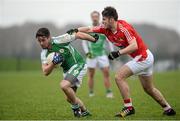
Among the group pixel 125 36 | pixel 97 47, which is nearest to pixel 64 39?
pixel 125 36

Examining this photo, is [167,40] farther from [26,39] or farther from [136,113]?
[136,113]

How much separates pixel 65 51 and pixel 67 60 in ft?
0.63

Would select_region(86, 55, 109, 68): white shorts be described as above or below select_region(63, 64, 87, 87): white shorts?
below

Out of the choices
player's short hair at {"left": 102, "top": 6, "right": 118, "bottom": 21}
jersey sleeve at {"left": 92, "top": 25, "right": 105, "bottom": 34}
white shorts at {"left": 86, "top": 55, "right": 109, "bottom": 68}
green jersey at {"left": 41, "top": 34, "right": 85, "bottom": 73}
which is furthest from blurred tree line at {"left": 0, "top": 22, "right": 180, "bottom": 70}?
player's short hair at {"left": 102, "top": 6, "right": 118, "bottom": 21}

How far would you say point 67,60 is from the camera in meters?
11.0

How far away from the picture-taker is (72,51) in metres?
11.0

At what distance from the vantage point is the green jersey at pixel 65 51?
1081 centimetres

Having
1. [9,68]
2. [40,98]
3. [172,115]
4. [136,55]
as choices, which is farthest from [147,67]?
[9,68]

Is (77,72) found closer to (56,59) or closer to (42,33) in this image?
(56,59)

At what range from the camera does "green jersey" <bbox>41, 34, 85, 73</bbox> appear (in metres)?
10.8

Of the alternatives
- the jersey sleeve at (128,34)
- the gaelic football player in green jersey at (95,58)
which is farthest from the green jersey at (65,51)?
the gaelic football player in green jersey at (95,58)

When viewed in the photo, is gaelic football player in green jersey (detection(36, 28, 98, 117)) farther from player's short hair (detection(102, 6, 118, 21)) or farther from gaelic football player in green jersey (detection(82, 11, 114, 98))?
gaelic football player in green jersey (detection(82, 11, 114, 98))

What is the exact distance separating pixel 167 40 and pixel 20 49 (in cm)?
1353

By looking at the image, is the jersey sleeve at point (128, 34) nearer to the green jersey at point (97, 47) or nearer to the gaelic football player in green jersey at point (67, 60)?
the gaelic football player in green jersey at point (67, 60)
